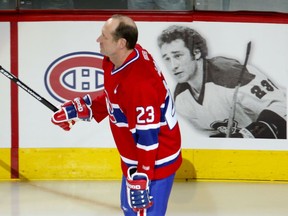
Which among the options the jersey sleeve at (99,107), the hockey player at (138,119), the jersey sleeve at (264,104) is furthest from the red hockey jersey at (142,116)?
the jersey sleeve at (264,104)

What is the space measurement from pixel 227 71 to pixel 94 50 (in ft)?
3.74

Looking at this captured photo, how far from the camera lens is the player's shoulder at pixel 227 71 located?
5.49 m

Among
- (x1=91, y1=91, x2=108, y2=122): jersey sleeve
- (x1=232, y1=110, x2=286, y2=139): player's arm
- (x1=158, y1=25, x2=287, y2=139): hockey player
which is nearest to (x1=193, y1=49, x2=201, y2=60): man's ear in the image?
(x1=158, y1=25, x2=287, y2=139): hockey player

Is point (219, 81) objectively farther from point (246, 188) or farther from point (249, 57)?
point (246, 188)

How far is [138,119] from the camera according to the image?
2.90 metres

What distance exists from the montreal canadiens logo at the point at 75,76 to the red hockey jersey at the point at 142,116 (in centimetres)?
231

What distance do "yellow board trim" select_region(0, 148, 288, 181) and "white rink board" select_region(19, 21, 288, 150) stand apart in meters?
0.06

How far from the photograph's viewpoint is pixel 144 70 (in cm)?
296

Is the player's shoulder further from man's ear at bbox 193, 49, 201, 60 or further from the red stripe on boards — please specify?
the red stripe on boards

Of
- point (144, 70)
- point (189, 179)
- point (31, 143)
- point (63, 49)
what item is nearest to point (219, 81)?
point (189, 179)

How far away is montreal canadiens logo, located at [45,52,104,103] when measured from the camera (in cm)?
553

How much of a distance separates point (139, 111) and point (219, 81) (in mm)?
2734

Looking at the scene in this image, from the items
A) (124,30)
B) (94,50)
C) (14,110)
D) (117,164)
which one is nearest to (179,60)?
(94,50)

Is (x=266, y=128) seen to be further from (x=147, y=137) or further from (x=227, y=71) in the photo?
(x=147, y=137)
